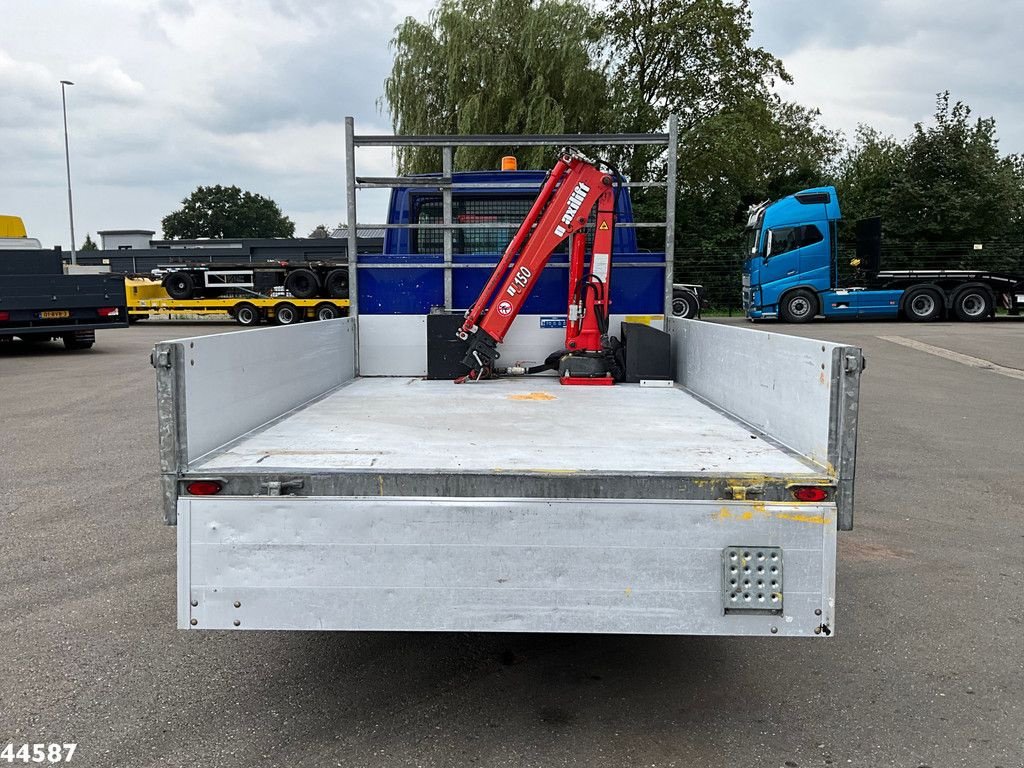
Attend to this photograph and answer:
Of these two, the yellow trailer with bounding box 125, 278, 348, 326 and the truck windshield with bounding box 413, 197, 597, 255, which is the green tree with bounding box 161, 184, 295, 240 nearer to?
the yellow trailer with bounding box 125, 278, 348, 326

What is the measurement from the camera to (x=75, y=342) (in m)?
17.2

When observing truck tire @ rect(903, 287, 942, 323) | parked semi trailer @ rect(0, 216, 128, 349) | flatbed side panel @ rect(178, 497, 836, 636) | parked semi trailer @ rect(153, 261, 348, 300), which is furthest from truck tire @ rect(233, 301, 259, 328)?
flatbed side panel @ rect(178, 497, 836, 636)

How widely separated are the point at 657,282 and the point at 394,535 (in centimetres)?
388

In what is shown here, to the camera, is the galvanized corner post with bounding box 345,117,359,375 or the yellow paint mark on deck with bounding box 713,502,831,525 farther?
the galvanized corner post with bounding box 345,117,359,375

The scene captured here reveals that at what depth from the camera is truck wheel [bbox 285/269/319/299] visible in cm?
2452

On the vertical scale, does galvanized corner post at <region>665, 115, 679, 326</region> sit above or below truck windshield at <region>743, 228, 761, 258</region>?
below

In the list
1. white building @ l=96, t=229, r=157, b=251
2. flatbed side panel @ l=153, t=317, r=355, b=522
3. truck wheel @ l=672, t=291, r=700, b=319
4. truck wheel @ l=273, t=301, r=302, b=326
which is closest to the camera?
flatbed side panel @ l=153, t=317, r=355, b=522

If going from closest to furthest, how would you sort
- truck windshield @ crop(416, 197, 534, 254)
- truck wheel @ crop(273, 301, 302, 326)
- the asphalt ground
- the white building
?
the asphalt ground → truck windshield @ crop(416, 197, 534, 254) → truck wheel @ crop(273, 301, 302, 326) → the white building

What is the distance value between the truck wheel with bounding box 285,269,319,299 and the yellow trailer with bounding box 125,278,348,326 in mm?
217

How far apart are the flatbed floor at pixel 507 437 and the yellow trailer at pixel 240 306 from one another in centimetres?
1998

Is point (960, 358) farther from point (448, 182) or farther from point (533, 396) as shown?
point (533, 396)

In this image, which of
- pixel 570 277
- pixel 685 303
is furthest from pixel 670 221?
pixel 685 303

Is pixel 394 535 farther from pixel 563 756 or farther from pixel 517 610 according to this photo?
pixel 563 756

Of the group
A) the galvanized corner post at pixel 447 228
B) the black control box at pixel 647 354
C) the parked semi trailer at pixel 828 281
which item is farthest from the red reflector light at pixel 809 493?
the parked semi trailer at pixel 828 281
